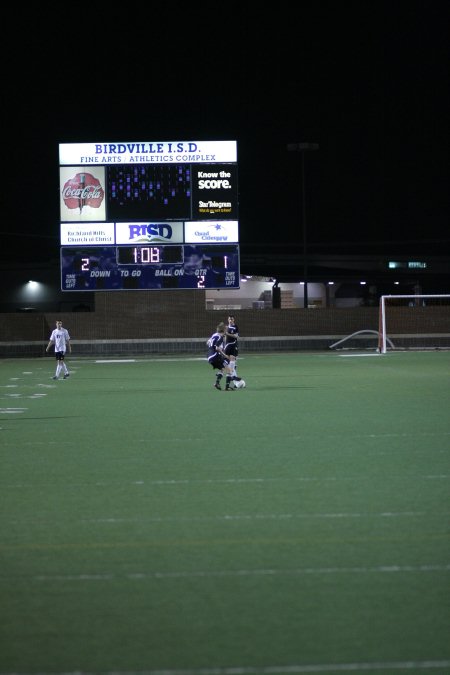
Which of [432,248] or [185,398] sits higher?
[432,248]

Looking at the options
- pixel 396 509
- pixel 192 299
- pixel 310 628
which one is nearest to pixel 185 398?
pixel 396 509

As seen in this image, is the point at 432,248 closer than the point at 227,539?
No

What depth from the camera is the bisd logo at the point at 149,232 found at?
3606 cm

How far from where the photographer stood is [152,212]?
3584cm

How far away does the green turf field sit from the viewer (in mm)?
4719

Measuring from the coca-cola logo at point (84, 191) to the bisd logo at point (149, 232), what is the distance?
1640 millimetres

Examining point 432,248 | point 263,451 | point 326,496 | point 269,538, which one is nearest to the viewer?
point 269,538

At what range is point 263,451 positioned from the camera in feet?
38.2

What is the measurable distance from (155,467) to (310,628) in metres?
5.62

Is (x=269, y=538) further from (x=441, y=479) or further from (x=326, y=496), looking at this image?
(x=441, y=479)

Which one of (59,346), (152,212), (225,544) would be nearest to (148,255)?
(152,212)

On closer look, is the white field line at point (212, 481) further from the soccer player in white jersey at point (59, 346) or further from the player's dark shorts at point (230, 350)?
the soccer player in white jersey at point (59, 346)

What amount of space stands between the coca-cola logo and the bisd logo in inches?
64.6

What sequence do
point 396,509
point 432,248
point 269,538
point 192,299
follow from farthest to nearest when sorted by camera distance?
point 432,248 < point 192,299 < point 396,509 < point 269,538
